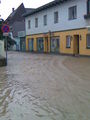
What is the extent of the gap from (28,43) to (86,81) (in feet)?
131

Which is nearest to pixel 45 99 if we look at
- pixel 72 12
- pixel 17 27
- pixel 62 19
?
pixel 72 12

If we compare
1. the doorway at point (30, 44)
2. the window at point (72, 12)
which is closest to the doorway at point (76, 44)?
the window at point (72, 12)

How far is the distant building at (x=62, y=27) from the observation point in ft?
104

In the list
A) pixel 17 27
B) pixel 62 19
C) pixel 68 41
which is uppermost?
pixel 62 19

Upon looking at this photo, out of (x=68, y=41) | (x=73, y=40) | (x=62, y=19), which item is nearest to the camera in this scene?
(x=73, y=40)

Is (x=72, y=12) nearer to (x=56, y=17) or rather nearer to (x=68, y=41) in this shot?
(x=68, y=41)

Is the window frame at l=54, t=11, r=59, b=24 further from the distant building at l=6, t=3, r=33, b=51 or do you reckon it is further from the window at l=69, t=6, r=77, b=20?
the distant building at l=6, t=3, r=33, b=51

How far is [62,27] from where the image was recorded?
37.4 m

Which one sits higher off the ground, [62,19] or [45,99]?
[62,19]

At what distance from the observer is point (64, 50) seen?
3684 centimetres

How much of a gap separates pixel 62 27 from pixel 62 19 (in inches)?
36.6

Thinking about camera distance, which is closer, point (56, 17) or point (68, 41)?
point (68, 41)

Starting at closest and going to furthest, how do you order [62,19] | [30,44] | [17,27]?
1. [62,19]
2. [30,44]
3. [17,27]

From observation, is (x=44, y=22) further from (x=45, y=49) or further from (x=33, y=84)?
(x=33, y=84)
